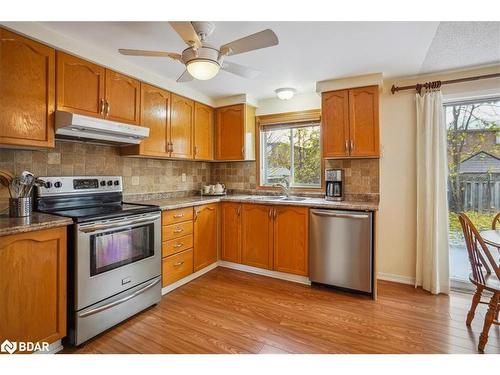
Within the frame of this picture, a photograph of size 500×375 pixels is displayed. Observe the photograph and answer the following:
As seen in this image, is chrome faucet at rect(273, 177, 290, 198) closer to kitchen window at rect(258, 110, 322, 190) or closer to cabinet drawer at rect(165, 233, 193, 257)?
kitchen window at rect(258, 110, 322, 190)

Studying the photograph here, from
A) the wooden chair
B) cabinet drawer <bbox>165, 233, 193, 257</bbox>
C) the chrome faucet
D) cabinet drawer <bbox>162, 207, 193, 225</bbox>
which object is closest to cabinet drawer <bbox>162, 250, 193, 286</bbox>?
cabinet drawer <bbox>165, 233, 193, 257</bbox>

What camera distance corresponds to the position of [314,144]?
3.41 meters

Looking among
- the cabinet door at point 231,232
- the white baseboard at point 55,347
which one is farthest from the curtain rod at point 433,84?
the white baseboard at point 55,347

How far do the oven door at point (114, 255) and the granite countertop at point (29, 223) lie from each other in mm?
130

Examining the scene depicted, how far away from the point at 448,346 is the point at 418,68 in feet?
7.79

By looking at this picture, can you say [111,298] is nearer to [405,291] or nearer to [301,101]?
[405,291]

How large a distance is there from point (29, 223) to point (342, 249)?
98.0 inches

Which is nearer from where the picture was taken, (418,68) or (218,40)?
(218,40)

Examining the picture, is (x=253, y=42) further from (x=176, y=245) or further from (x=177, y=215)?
(x=176, y=245)

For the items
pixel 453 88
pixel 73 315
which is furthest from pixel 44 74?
pixel 453 88

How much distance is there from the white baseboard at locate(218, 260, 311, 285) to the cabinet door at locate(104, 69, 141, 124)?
6.53 feet

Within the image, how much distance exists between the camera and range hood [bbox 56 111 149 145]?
192 cm
